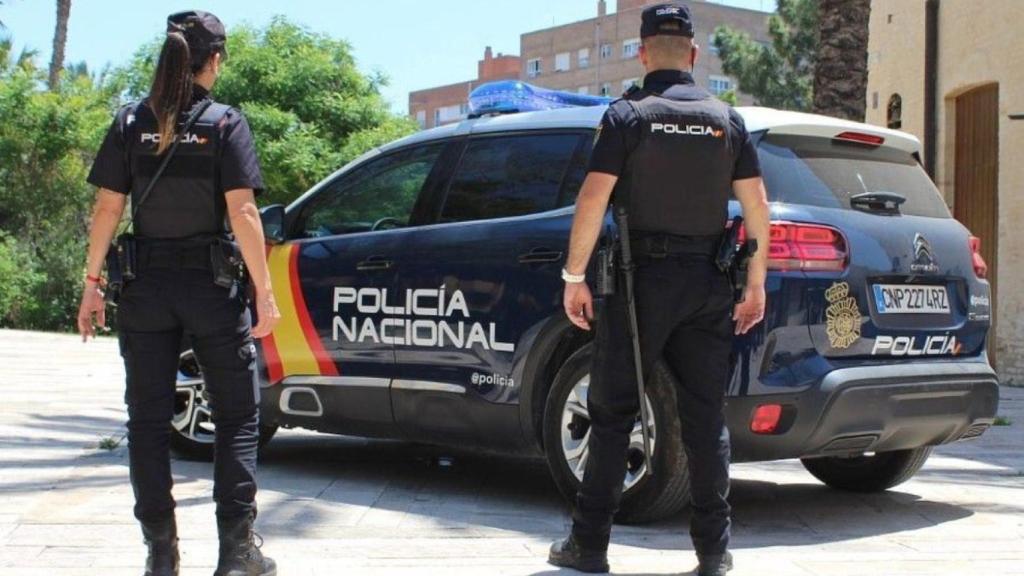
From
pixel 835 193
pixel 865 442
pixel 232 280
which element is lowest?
pixel 865 442

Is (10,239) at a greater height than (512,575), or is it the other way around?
(10,239)

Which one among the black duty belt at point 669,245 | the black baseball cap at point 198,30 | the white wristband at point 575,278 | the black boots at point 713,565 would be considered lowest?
the black boots at point 713,565

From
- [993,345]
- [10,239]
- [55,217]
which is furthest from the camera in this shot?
[55,217]

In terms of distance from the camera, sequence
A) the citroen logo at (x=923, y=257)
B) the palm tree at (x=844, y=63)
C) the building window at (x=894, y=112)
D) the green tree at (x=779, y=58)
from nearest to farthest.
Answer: the citroen logo at (x=923, y=257) → the palm tree at (x=844, y=63) → the building window at (x=894, y=112) → the green tree at (x=779, y=58)

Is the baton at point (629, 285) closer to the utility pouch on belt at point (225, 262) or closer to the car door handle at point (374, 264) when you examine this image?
the utility pouch on belt at point (225, 262)

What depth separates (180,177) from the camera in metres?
4.62

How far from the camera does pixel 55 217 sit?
85.5ft

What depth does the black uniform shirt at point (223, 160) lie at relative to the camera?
461cm

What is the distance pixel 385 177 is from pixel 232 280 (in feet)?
9.01

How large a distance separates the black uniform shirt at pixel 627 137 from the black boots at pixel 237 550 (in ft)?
5.51

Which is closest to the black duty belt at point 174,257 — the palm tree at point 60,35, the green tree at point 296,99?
the green tree at point 296,99

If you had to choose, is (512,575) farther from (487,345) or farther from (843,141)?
(843,141)

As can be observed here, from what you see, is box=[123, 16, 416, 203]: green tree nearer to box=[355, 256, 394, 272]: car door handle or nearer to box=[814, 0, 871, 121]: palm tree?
box=[814, 0, 871, 121]: palm tree

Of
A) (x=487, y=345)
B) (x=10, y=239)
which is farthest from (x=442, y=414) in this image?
(x=10, y=239)
